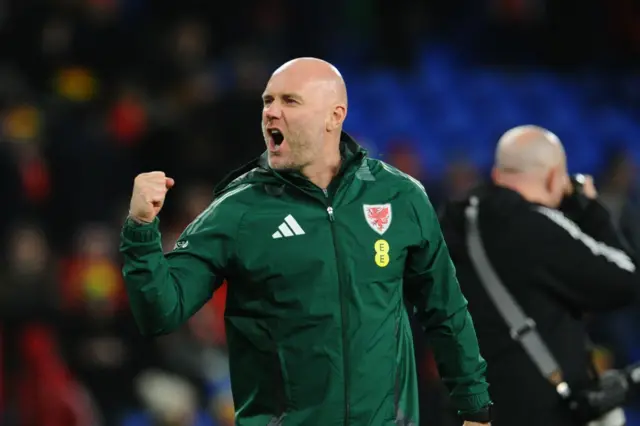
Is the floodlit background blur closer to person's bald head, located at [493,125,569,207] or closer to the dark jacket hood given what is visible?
person's bald head, located at [493,125,569,207]

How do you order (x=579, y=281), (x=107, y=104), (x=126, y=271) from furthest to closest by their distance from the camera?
→ (x=107, y=104), (x=579, y=281), (x=126, y=271)

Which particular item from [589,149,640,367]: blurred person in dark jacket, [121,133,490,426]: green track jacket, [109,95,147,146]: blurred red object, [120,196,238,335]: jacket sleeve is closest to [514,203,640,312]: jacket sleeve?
[121,133,490,426]: green track jacket

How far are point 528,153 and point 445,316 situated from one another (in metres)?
1.44

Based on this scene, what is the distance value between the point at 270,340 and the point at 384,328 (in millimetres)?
342

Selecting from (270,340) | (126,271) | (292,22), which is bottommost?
(270,340)

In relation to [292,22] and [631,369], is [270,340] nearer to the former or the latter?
[631,369]

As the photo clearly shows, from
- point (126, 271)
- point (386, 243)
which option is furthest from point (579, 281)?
point (126, 271)

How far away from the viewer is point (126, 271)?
11.1 feet

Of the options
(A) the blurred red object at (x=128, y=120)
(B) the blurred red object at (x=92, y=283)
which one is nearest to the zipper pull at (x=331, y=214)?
(B) the blurred red object at (x=92, y=283)

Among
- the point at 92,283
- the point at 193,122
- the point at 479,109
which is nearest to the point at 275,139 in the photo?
the point at 92,283

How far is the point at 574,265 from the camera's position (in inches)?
194

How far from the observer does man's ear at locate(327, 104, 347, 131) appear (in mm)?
3861

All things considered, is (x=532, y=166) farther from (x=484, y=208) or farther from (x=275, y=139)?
(x=275, y=139)

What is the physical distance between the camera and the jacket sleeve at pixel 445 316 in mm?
3898
